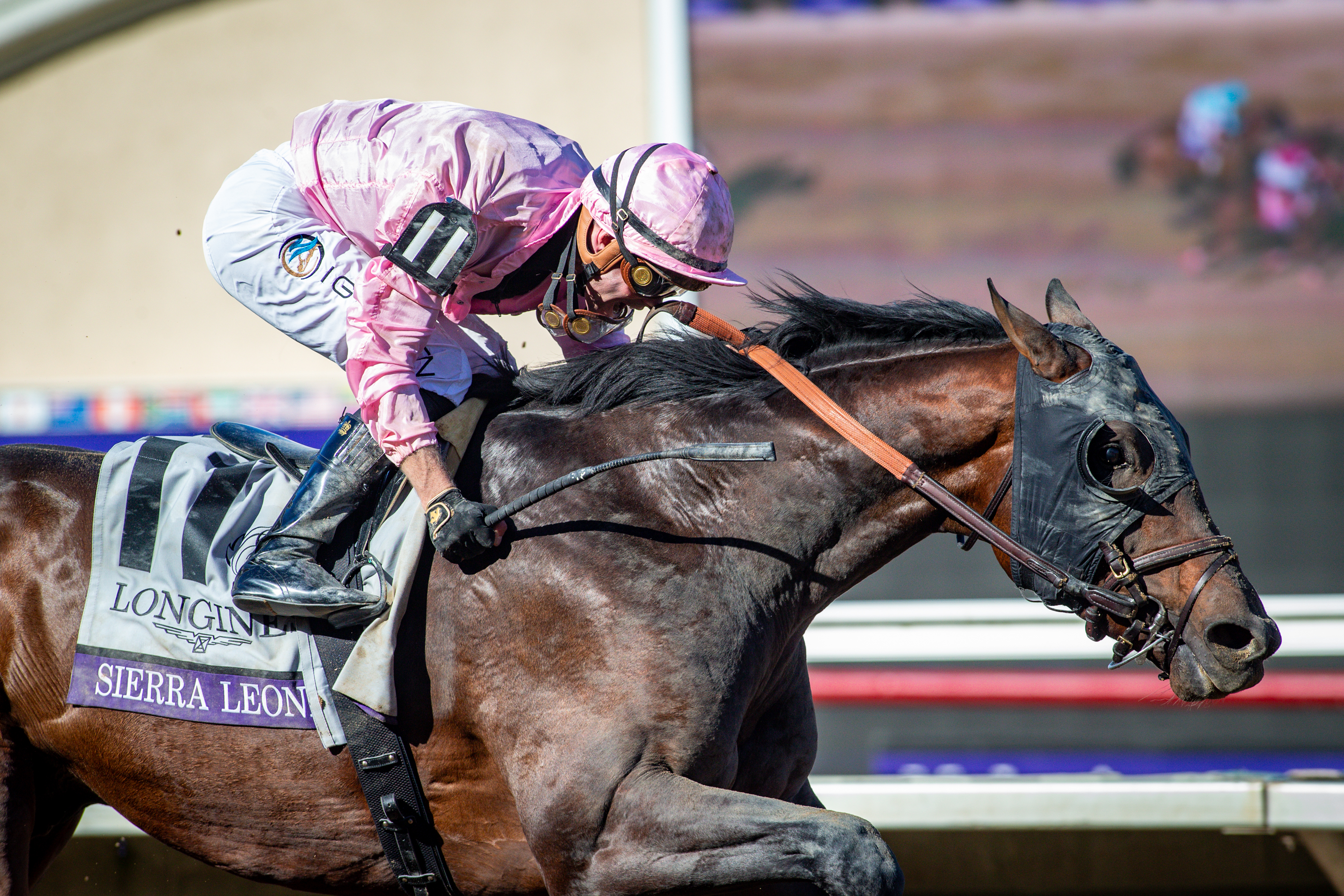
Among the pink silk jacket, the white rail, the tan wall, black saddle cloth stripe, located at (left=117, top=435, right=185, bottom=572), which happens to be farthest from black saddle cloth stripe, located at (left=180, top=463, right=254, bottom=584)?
the white rail

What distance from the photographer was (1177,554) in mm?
1908

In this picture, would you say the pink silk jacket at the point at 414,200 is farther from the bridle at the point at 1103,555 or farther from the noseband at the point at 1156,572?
the noseband at the point at 1156,572

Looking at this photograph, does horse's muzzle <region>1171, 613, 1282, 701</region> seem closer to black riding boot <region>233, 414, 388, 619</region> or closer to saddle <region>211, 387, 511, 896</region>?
saddle <region>211, 387, 511, 896</region>

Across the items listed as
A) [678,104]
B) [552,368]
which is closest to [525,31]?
[678,104]

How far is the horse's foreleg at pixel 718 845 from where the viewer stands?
180 cm

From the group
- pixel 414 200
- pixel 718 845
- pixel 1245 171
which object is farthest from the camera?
pixel 1245 171

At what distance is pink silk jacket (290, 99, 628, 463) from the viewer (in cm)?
208

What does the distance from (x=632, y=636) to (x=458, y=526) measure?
1.25 feet

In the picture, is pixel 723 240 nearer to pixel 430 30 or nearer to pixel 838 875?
pixel 838 875

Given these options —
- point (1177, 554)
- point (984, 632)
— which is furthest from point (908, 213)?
point (1177, 554)

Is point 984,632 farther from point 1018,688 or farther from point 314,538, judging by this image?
point 314,538

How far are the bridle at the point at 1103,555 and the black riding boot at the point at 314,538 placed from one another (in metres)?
0.87

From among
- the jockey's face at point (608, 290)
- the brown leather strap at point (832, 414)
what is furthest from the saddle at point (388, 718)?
the brown leather strap at point (832, 414)

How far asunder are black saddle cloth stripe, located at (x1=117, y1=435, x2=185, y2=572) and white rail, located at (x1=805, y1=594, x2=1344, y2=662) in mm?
2823
